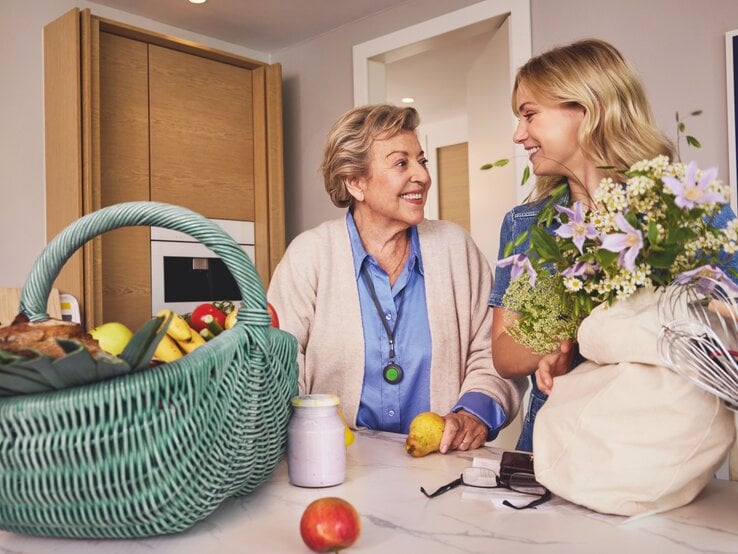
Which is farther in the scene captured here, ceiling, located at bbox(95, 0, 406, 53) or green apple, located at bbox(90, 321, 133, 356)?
ceiling, located at bbox(95, 0, 406, 53)

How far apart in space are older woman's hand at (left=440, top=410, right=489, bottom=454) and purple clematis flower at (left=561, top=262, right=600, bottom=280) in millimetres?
464

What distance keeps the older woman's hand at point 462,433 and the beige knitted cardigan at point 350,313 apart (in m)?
0.39

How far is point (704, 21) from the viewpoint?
8.93ft

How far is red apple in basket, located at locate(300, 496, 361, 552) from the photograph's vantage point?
0.70m

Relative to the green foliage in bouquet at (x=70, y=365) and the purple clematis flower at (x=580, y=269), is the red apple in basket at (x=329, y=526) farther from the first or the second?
the purple clematis flower at (x=580, y=269)

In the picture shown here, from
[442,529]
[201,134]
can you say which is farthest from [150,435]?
[201,134]

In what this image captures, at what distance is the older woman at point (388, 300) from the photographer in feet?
5.66

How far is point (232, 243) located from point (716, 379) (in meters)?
0.56

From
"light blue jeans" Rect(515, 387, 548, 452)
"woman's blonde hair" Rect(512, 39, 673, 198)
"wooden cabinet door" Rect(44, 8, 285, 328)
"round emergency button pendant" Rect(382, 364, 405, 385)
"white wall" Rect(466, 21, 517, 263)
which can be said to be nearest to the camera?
"woman's blonde hair" Rect(512, 39, 673, 198)

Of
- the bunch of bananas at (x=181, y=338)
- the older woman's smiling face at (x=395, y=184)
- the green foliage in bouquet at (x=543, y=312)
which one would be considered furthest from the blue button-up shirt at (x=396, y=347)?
the green foliage in bouquet at (x=543, y=312)

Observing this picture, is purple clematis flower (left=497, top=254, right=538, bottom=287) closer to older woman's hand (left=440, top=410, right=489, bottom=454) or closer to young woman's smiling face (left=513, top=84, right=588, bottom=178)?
older woman's hand (left=440, top=410, right=489, bottom=454)

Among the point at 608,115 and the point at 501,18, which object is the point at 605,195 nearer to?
the point at 608,115

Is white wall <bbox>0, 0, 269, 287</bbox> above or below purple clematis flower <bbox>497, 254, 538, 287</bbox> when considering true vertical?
above

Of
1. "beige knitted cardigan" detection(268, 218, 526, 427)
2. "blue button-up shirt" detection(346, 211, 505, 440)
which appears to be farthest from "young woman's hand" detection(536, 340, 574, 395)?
"blue button-up shirt" detection(346, 211, 505, 440)
